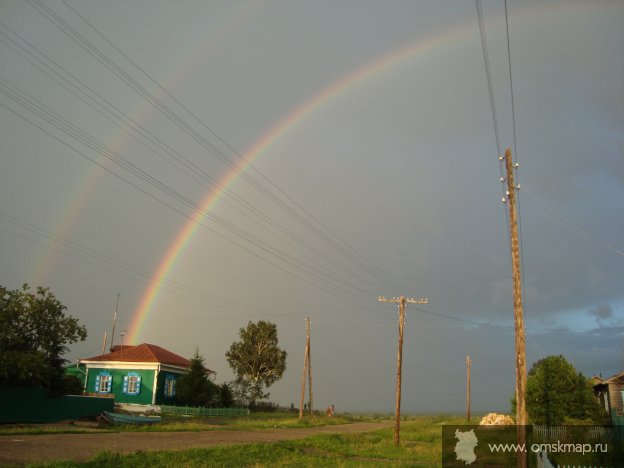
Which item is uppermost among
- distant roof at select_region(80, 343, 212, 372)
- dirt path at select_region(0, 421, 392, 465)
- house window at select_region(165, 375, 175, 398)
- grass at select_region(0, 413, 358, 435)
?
distant roof at select_region(80, 343, 212, 372)

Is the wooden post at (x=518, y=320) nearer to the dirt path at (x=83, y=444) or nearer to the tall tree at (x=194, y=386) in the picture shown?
the dirt path at (x=83, y=444)

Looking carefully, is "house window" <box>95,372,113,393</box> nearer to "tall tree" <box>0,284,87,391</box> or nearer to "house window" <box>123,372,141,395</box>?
"house window" <box>123,372,141,395</box>

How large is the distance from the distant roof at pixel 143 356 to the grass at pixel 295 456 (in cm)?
2201

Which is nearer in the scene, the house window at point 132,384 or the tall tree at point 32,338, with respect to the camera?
the tall tree at point 32,338

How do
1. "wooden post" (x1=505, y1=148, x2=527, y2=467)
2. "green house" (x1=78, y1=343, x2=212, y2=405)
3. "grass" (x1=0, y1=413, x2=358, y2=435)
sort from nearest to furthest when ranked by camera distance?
1. "wooden post" (x1=505, y1=148, x2=527, y2=467)
2. "grass" (x1=0, y1=413, x2=358, y2=435)
3. "green house" (x1=78, y1=343, x2=212, y2=405)

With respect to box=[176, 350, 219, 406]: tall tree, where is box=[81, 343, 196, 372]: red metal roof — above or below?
above

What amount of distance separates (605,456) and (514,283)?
8697 mm

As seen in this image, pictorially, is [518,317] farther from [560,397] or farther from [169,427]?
[169,427]

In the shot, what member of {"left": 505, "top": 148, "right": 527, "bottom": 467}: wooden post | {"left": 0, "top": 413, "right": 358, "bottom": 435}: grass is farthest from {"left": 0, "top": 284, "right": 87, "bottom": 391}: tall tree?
{"left": 505, "top": 148, "right": 527, "bottom": 467}: wooden post

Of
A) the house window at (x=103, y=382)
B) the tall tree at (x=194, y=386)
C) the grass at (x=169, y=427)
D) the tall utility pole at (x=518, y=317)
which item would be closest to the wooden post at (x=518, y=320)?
the tall utility pole at (x=518, y=317)

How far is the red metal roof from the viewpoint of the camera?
47.2 metres

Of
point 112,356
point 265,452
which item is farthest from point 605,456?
point 112,356

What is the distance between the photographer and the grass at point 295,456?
18.0 meters

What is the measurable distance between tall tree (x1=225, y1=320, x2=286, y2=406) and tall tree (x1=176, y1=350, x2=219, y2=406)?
47.3 feet
